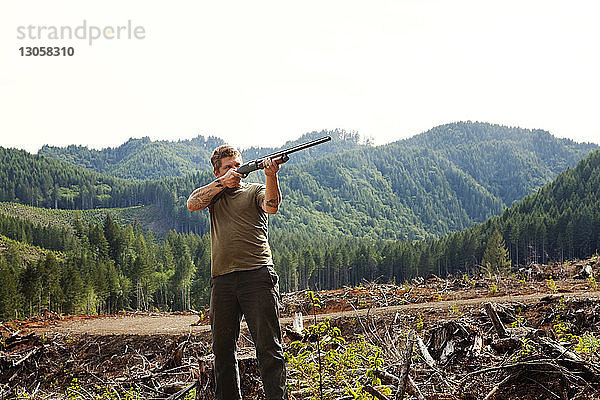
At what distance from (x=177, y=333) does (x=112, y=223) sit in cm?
4209

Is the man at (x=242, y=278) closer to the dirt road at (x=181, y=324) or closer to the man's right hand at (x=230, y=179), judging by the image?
the man's right hand at (x=230, y=179)

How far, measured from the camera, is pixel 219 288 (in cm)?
440

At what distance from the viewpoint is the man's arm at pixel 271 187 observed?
166 inches

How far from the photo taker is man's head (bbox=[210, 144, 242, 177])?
15.2 ft

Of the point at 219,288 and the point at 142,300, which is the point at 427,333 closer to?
the point at 219,288

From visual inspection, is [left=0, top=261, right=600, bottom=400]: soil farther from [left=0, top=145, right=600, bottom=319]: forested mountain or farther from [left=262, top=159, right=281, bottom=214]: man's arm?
[left=0, top=145, right=600, bottom=319]: forested mountain

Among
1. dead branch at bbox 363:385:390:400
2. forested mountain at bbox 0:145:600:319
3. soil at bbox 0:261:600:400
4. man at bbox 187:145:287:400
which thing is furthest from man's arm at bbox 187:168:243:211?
forested mountain at bbox 0:145:600:319

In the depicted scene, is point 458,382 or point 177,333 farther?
point 177,333

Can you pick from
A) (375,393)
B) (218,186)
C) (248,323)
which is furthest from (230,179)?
(375,393)

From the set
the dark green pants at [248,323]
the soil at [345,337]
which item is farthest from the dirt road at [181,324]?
the dark green pants at [248,323]

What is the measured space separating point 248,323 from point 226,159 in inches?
61.4

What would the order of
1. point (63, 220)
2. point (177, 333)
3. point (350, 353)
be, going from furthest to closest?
point (63, 220), point (177, 333), point (350, 353)

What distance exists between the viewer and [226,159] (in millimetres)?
4648

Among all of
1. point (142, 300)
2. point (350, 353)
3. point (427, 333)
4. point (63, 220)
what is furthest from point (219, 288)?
point (63, 220)
